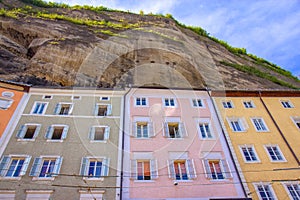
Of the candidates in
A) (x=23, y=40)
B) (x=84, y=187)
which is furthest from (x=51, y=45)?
(x=84, y=187)

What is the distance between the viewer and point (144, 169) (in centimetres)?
1288

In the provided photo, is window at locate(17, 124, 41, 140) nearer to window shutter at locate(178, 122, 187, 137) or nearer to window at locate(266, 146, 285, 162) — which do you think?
window shutter at locate(178, 122, 187, 137)

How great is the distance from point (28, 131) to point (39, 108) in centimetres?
193

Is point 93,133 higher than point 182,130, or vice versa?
point 182,130

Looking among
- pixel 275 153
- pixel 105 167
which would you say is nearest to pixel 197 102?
pixel 275 153

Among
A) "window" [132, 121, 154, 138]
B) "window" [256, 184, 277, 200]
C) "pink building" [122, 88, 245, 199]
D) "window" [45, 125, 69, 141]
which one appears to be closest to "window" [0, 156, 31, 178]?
"window" [45, 125, 69, 141]

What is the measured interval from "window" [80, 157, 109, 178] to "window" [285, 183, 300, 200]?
10.4 metres

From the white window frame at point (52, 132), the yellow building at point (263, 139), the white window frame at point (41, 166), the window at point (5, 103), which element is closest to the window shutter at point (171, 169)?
the yellow building at point (263, 139)

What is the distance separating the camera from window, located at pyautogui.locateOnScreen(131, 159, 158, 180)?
40.8 ft

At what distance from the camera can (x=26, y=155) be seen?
40.9 feet

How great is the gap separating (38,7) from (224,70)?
3655cm

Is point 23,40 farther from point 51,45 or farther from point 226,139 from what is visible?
point 226,139

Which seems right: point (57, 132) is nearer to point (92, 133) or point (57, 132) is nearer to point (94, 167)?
point (92, 133)

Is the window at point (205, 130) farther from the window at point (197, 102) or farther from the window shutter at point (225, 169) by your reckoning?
the window shutter at point (225, 169)
